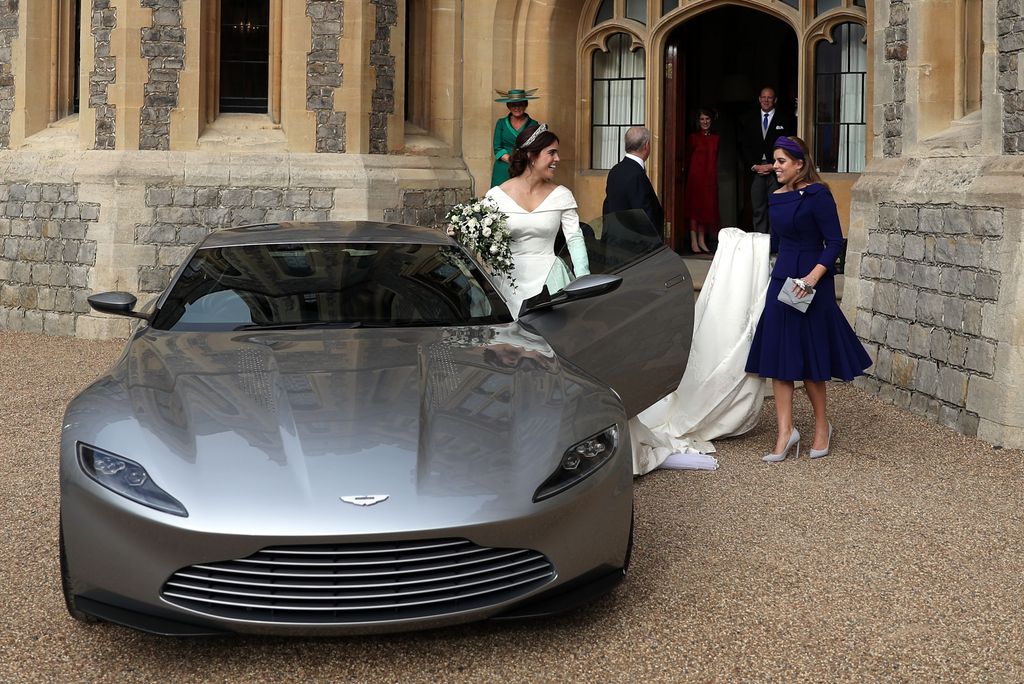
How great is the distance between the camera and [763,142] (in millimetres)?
12867

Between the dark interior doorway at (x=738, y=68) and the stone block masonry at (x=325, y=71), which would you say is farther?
the dark interior doorway at (x=738, y=68)

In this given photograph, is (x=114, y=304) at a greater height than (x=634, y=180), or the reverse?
(x=634, y=180)

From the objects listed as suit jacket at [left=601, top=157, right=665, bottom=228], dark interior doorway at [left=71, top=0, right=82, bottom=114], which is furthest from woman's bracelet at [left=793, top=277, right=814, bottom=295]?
dark interior doorway at [left=71, top=0, right=82, bottom=114]

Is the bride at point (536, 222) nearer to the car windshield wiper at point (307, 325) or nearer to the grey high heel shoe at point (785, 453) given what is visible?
the grey high heel shoe at point (785, 453)

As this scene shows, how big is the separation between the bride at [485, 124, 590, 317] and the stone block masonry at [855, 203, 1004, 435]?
8.25 feet

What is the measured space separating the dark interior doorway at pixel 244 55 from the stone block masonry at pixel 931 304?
235 inches

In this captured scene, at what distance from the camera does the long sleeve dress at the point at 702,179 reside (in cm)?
1415

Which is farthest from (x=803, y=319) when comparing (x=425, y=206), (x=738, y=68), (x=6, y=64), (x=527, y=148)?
(x=738, y=68)

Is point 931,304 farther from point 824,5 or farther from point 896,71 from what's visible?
point 824,5

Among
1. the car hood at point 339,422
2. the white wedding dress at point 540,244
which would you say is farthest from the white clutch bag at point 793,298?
the car hood at point 339,422

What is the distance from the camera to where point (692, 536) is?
4992 millimetres

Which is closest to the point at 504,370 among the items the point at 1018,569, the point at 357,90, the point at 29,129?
the point at 1018,569

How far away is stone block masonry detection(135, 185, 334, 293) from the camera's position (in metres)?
11.5

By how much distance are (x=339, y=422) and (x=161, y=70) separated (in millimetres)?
8605
